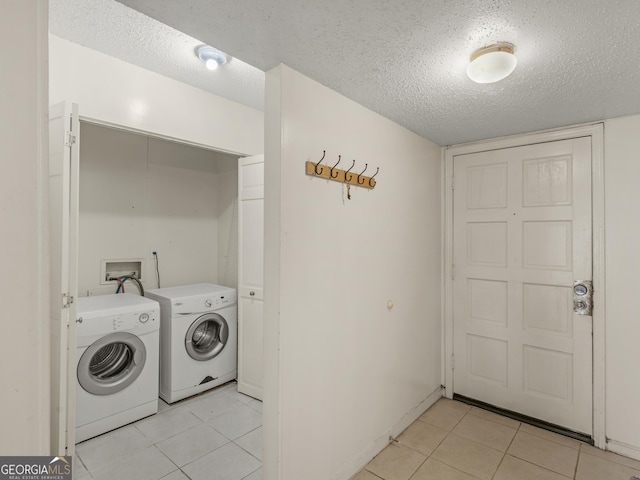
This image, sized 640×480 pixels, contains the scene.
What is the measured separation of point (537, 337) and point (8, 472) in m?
3.07

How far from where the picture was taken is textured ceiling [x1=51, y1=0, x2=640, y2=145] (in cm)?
121

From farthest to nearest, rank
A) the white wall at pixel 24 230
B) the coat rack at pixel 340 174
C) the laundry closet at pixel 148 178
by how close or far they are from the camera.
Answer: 1. the laundry closet at pixel 148 178
2. the coat rack at pixel 340 174
3. the white wall at pixel 24 230

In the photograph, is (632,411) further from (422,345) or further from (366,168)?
(366,168)

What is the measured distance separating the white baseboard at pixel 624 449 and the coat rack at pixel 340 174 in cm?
243

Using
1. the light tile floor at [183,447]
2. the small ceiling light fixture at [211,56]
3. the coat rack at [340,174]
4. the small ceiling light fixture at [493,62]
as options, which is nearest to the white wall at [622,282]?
the small ceiling light fixture at [493,62]

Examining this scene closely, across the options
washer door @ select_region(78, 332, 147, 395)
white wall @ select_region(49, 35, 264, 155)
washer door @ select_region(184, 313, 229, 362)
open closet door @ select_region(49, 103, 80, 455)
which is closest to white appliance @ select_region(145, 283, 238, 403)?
washer door @ select_region(184, 313, 229, 362)

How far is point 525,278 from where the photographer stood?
2625 millimetres

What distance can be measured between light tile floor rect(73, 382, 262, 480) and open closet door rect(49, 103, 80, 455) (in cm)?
29

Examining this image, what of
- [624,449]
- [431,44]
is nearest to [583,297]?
[624,449]

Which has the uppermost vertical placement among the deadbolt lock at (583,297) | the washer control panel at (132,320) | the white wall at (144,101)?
the white wall at (144,101)

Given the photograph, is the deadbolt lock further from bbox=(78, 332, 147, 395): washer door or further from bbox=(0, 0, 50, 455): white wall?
bbox=(78, 332, 147, 395): washer door

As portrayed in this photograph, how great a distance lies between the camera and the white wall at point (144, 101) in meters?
2.04
